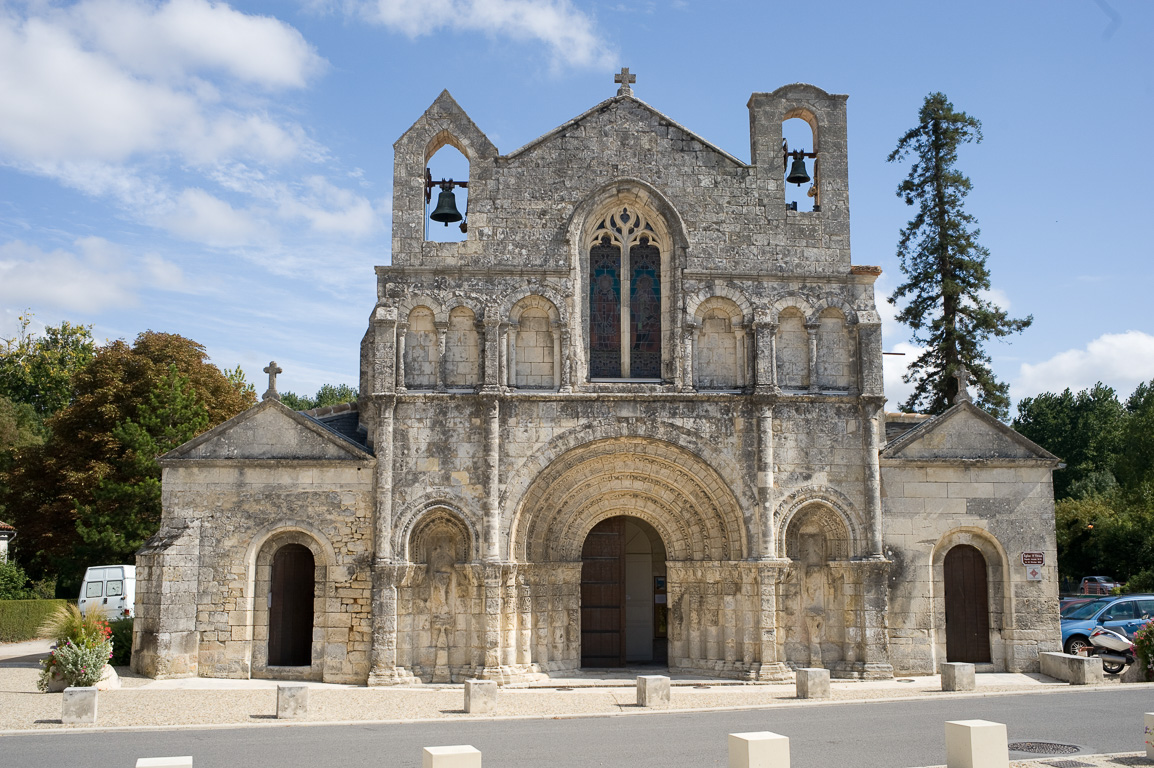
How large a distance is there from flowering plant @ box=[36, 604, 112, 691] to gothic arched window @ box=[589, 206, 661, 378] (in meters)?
9.28

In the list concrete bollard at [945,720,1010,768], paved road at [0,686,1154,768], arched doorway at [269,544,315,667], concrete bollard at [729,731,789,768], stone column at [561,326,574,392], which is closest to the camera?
concrete bollard at [729,731,789,768]

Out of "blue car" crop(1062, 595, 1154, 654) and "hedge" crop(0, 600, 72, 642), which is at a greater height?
"blue car" crop(1062, 595, 1154, 654)

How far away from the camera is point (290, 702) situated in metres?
12.8


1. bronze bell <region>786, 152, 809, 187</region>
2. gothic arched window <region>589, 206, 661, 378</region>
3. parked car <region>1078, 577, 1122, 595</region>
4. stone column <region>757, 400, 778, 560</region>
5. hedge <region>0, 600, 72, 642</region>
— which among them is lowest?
hedge <region>0, 600, 72, 642</region>

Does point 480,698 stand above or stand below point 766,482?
below

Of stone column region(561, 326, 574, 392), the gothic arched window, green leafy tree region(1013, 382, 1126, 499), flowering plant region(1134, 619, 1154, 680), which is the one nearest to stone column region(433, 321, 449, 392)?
stone column region(561, 326, 574, 392)

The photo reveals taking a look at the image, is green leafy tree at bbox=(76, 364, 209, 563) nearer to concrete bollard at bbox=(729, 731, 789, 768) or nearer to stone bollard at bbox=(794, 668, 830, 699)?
stone bollard at bbox=(794, 668, 830, 699)

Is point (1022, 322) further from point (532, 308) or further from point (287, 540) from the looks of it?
point (287, 540)

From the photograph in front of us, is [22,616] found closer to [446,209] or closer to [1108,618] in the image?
[446,209]

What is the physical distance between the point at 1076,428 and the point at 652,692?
4537 cm

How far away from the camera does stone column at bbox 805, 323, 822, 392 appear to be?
59.2 feet

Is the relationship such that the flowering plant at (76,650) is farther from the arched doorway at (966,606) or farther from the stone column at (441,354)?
the arched doorway at (966,606)

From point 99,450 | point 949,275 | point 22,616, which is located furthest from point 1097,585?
point 22,616

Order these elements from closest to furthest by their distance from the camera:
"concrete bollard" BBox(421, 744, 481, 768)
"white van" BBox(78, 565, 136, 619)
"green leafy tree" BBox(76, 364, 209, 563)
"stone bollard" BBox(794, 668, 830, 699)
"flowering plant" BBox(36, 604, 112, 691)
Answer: "concrete bollard" BBox(421, 744, 481, 768) → "flowering plant" BBox(36, 604, 112, 691) → "stone bollard" BBox(794, 668, 830, 699) → "white van" BBox(78, 565, 136, 619) → "green leafy tree" BBox(76, 364, 209, 563)
